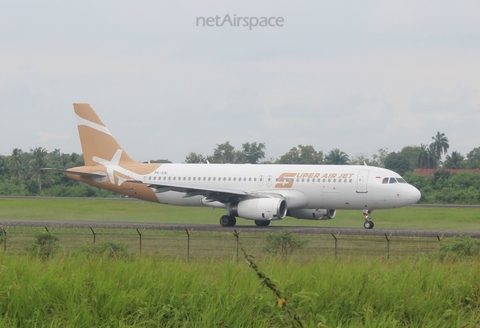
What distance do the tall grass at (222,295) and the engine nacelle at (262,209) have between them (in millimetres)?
23228

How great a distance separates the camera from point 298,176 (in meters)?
40.3

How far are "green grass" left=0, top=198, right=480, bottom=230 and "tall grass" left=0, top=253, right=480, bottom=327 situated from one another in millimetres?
26336

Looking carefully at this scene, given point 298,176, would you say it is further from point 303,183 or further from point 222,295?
point 222,295

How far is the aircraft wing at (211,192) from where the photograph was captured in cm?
3934

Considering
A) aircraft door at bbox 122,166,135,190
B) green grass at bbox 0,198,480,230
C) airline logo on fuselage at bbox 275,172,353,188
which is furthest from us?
aircraft door at bbox 122,166,135,190

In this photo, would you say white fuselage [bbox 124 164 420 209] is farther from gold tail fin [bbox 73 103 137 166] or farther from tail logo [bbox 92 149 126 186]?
gold tail fin [bbox 73 103 137 166]

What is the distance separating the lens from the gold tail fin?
1802 inches

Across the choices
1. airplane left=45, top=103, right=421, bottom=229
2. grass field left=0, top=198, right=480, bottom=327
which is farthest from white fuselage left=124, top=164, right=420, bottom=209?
grass field left=0, top=198, right=480, bottom=327

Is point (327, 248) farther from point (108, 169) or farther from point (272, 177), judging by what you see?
point (108, 169)

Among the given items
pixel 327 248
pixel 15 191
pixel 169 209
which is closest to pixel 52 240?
pixel 327 248

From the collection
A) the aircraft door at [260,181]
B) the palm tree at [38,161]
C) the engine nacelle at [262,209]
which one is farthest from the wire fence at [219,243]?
the palm tree at [38,161]

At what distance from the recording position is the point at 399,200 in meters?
38.6

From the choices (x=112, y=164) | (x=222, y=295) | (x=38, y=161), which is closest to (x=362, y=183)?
(x=112, y=164)

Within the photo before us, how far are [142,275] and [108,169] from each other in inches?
1270
